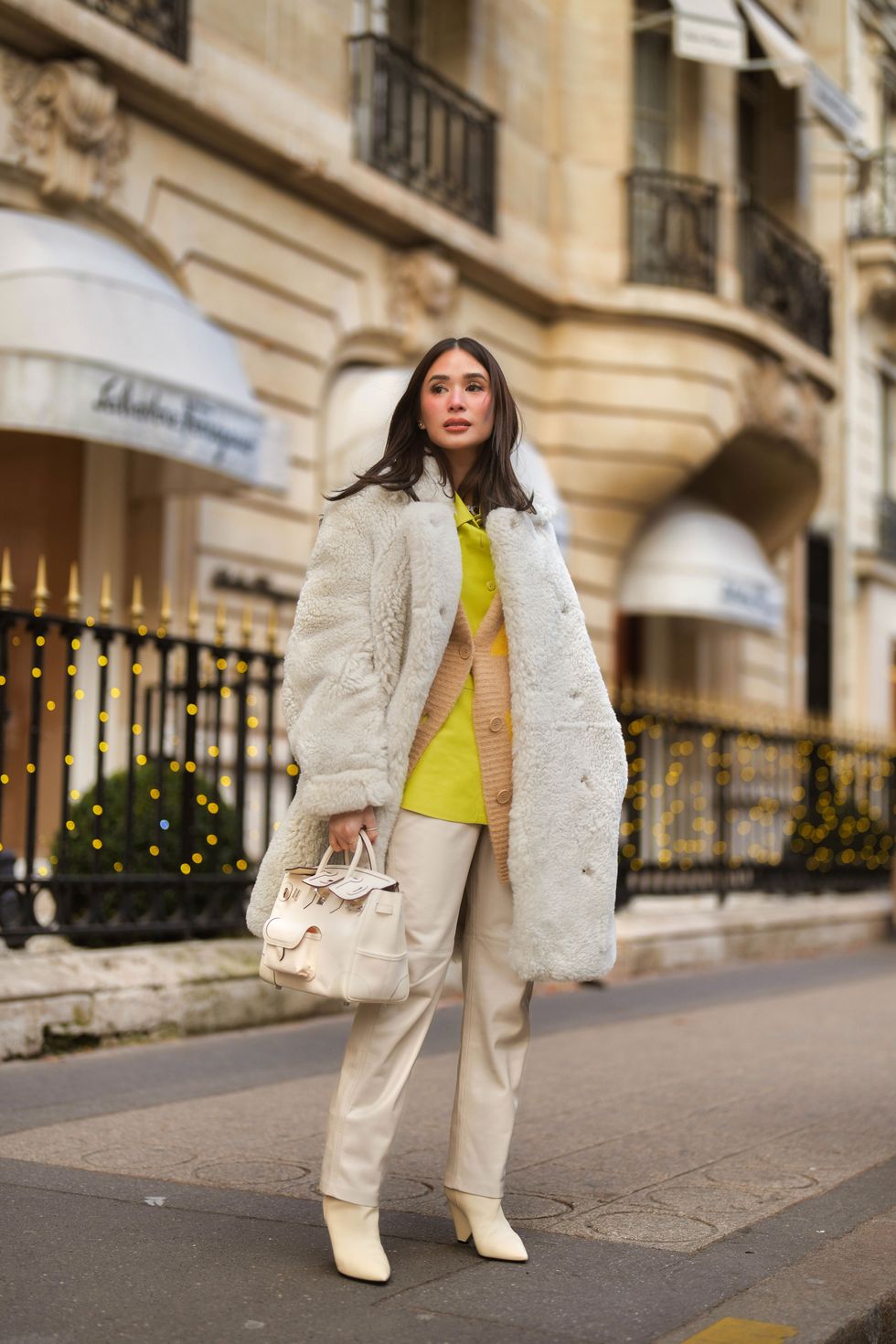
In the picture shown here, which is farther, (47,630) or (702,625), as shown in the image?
(702,625)

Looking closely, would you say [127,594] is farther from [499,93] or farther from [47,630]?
[499,93]

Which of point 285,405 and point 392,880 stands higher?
point 285,405

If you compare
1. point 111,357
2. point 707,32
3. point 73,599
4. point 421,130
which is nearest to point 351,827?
point 73,599

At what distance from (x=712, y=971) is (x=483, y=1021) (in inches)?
281

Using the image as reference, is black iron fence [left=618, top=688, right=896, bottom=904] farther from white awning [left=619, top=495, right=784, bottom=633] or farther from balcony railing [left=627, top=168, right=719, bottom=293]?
balcony railing [left=627, top=168, right=719, bottom=293]

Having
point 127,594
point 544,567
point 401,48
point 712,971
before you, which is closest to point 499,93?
point 401,48

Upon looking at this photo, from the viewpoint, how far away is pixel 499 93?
48.6ft

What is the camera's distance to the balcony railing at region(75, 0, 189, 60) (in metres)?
10.8

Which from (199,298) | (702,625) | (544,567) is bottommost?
(544,567)

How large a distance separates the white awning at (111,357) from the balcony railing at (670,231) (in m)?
5.93

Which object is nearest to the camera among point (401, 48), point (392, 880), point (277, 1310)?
point (277, 1310)

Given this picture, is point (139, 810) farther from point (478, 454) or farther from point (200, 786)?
point (478, 454)

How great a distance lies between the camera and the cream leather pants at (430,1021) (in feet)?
11.6

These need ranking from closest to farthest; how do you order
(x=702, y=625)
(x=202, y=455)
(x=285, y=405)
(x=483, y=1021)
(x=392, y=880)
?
(x=392, y=880), (x=483, y=1021), (x=202, y=455), (x=285, y=405), (x=702, y=625)
